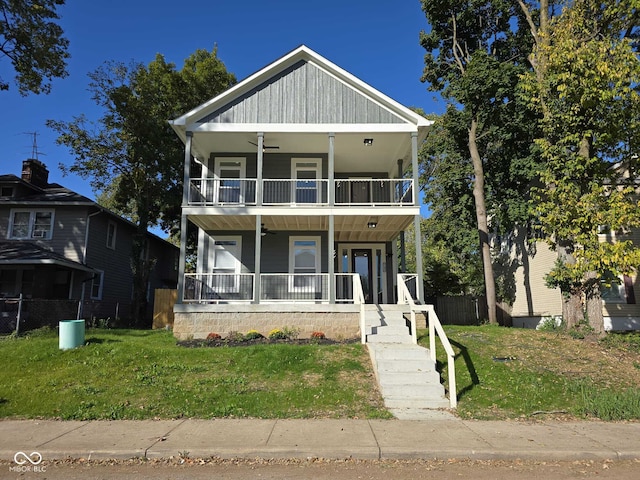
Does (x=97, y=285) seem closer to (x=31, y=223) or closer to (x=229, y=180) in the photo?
(x=31, y=223)

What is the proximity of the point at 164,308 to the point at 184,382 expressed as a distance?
11.1 m

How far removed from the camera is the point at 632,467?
559 cm

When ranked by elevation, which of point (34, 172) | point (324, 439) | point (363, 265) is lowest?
point (324, 439)

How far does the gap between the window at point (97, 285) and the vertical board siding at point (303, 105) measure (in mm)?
10801

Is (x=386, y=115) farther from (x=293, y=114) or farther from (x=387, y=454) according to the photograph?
(x=387, y=454)

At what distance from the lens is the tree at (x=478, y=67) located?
18.2 m

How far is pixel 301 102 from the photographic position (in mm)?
15523

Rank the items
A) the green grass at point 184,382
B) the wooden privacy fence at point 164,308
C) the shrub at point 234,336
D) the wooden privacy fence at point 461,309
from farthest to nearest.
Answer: the wooden privacy fence at point 461,309 → the wooden privacy fence at point 164,308 → the shrub at point 234,336 → the green grass at point 184,382

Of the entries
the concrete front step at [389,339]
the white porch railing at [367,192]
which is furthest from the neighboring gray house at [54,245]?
the concrete front step at [389,339]

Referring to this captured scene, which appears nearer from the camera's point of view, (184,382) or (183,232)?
(184,382)

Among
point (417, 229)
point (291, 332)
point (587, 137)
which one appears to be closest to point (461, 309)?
point (417, 229)

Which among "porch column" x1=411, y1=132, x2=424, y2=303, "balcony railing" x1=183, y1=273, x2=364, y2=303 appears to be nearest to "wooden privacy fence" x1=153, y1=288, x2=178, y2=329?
"balcony railing" x1=183, y1=273, x2=364, y2=303

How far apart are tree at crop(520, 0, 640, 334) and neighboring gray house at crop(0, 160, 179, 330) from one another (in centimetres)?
1705

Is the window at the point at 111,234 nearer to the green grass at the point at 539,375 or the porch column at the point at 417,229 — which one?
the porch column at the point at 417,229
